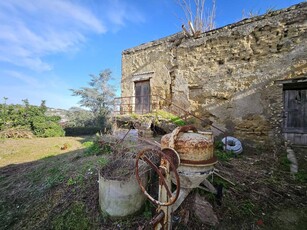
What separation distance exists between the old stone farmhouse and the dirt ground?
131 centimetres

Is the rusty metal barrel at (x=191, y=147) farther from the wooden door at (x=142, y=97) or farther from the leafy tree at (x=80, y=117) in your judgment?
the leafy tree at (x=80, y=117)

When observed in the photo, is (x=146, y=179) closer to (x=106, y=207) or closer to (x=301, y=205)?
(x=106, y=207)

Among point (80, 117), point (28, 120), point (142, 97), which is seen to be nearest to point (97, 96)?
point (80, 117)

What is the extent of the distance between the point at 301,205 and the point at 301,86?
4383mm

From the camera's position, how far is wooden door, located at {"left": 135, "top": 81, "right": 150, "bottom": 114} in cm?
931

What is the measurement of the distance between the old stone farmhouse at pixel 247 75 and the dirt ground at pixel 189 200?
1314 mm

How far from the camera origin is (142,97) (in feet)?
31.3

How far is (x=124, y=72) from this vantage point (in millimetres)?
10180

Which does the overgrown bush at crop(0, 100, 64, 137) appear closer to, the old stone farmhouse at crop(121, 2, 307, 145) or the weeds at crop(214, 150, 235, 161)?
the old stone farmhouse at crop(121, 2, 307, 145)

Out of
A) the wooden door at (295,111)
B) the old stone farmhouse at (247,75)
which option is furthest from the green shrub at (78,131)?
the wooden door at (295,111)

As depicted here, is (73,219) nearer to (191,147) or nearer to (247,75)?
(191,147)

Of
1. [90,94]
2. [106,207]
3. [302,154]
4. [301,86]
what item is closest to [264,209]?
[106,207]

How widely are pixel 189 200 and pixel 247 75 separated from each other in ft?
17.5

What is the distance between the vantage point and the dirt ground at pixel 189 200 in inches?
114
